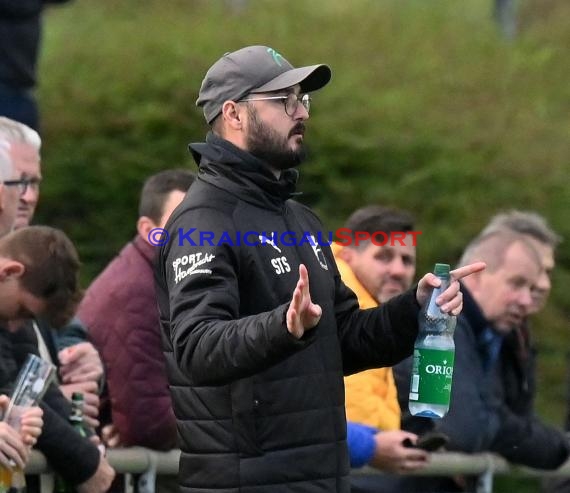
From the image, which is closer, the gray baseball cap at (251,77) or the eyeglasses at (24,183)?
the gray baseball cap at (251,77)

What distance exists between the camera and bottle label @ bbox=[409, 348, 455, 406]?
15.2 feet

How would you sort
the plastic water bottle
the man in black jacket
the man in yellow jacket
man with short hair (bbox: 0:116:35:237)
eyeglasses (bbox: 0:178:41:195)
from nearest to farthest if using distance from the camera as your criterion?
the man in black jacket, the plastic water bottle, man with short hair (bbox: 0:116:35:237), eyeglasses (bbox: 0:178:41:195), the man in yellow jacket

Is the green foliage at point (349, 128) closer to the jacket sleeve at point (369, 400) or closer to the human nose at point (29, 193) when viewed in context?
the human nose at point (29, 193)

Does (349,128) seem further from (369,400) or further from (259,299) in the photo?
(259,299)

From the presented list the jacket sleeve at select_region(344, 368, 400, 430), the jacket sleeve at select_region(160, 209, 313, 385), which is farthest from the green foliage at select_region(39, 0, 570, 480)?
the jacket sleeve at select_region(160, 209, 313, 385)

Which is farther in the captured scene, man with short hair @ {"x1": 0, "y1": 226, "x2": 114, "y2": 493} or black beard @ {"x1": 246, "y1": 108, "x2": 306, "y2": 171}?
man with short hair @ {"x1": 0, "y1": 226, "x2": 114, "y2": 493}

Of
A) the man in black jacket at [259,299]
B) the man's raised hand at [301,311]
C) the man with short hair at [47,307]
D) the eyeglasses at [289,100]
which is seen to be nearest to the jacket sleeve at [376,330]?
the man in black jacket at [259,299]

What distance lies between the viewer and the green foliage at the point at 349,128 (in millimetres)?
8391

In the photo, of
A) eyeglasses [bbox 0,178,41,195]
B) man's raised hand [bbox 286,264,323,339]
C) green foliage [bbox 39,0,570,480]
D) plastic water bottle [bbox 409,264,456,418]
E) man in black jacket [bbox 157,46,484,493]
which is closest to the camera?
man's raised hand [bbox 286,264,323,339]

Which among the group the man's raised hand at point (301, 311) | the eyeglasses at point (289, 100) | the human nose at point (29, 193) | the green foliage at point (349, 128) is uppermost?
the green foliage at point (349, 128)

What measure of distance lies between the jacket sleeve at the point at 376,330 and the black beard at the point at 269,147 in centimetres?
45

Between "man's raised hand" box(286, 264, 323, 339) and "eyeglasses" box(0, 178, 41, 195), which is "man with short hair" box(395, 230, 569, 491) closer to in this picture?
"eyeglasses" box(0, 178, 41, 195)

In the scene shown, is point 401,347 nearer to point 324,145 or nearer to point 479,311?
point 479,311

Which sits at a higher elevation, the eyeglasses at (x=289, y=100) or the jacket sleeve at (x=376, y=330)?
the eyeglasses at (x=289, y=100)
